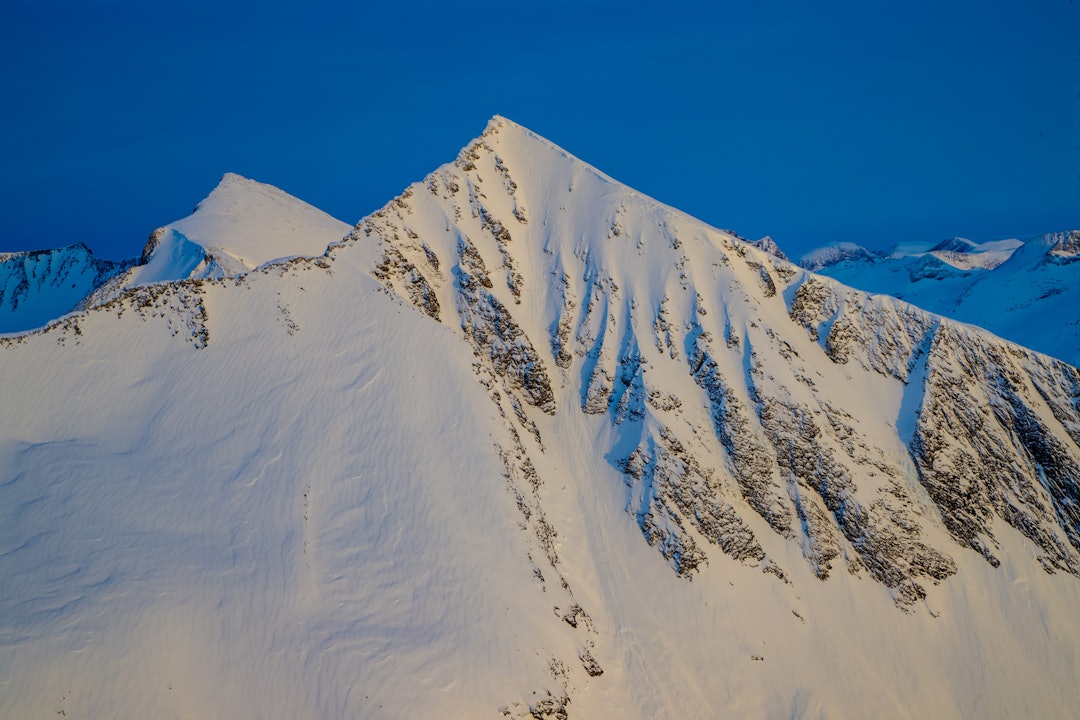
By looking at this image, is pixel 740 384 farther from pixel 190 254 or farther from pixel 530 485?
pixel 190 254

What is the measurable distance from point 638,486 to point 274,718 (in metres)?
32.1

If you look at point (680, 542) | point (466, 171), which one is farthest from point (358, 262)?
point (680, 542)

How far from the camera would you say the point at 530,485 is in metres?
51.3

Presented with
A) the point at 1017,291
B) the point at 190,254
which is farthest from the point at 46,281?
the point at 1017,291

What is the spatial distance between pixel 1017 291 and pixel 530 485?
5394 inches

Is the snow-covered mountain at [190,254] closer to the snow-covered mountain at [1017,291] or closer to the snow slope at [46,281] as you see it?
the snow slope at [46,281]

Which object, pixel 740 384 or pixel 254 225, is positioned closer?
pixel 740 384

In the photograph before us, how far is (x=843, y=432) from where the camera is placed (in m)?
62.1

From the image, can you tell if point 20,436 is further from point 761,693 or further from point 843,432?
point 843,432

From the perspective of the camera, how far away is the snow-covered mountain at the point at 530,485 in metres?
36.2

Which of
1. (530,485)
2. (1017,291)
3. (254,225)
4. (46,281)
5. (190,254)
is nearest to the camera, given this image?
(530,485)

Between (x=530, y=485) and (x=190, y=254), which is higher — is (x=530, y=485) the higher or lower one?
the lower one

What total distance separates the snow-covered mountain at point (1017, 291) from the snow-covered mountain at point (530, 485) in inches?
2380

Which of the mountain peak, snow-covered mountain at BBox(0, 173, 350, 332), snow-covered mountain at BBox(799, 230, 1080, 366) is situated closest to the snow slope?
snow-covered mountain at BBox(0, 173, 350, 332)
